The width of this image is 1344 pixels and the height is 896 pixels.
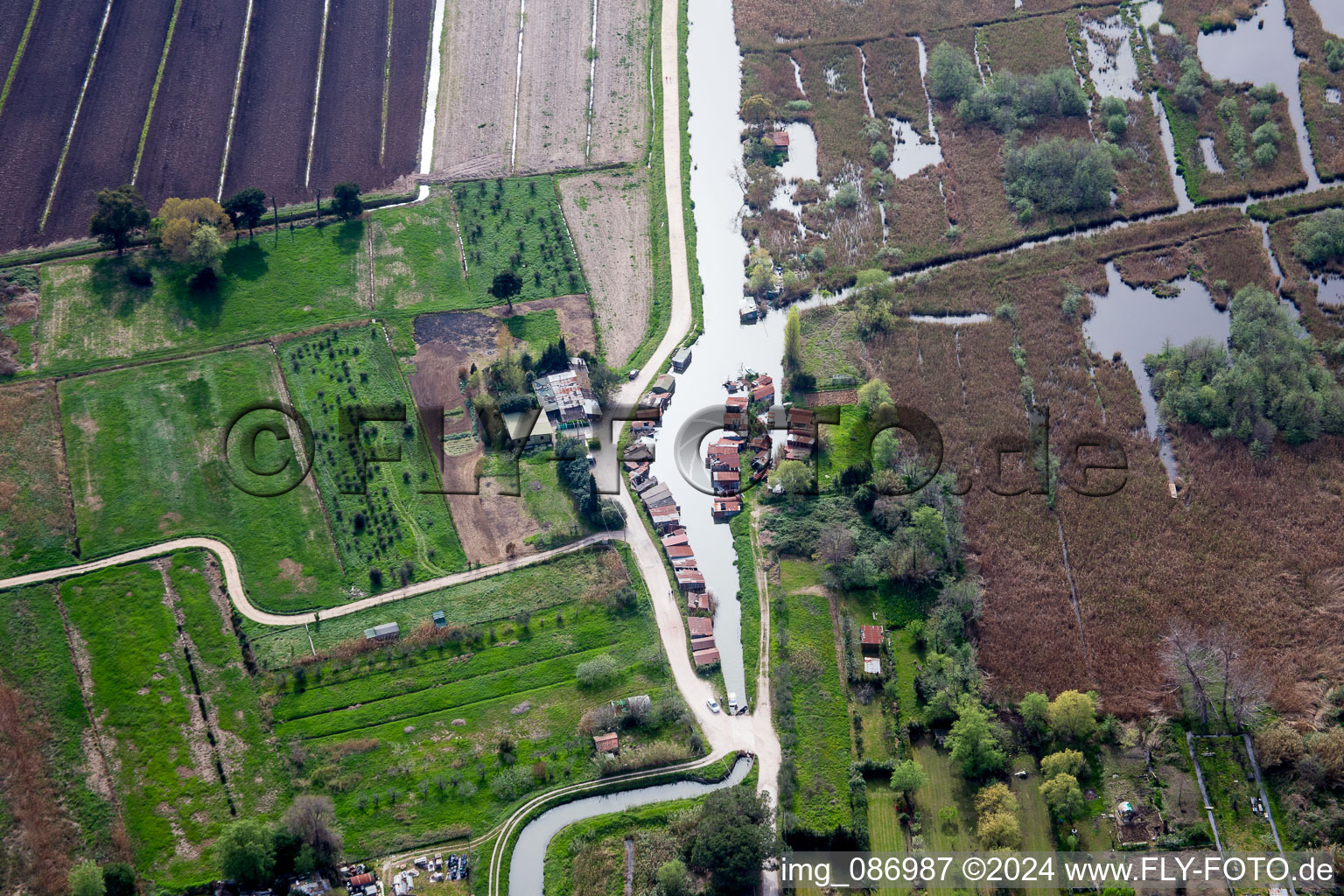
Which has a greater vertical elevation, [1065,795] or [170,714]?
[170,714]

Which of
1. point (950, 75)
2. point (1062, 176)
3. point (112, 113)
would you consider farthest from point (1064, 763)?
point (112, 113)

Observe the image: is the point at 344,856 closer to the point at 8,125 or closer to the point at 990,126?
the point at 8,125

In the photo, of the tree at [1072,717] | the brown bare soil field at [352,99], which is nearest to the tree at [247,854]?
the tree at [1072,717]

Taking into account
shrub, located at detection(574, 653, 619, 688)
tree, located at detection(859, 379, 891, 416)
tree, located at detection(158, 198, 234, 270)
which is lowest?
shrub, located at detection(574, 653, 619, 688)

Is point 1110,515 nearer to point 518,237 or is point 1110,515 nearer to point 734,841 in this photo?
point 734,841

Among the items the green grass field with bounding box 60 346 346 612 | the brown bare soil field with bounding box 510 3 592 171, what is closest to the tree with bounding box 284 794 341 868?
the green grass field with bounding box 60 346 346 612

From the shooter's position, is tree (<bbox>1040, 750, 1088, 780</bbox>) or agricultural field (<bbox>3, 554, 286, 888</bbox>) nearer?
agricultural field (<bbox>3, 554, 286, 888</bbox>)

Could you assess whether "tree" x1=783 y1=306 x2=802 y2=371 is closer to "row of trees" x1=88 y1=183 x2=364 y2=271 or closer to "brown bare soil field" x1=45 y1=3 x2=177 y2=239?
"row of trees" x1=88 y1=183 x2=364 y2=271

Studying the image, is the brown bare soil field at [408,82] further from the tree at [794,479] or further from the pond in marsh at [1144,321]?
the pond in marsh at [1144,321]
